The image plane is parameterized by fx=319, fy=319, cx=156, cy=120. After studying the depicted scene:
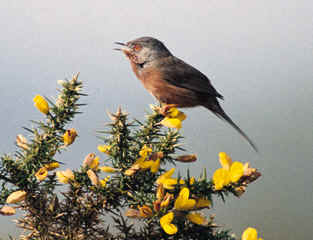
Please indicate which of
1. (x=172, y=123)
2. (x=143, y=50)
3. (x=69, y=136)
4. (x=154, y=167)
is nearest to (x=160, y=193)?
(x=154, y=167)

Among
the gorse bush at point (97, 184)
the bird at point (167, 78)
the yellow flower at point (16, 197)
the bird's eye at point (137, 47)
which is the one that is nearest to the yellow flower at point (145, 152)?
the gorse bush at point (97, 184)

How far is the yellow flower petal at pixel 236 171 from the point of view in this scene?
1.74 m

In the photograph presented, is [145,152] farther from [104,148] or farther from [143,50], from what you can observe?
[143,50]

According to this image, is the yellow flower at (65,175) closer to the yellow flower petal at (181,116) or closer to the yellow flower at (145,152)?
the yellow flower at (145,152)

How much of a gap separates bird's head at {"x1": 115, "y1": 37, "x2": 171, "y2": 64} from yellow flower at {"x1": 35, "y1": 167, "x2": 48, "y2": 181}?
2.60 m

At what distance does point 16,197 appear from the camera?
178 cm

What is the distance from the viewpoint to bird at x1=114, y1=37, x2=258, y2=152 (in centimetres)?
394

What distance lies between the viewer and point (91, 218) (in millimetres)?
1941

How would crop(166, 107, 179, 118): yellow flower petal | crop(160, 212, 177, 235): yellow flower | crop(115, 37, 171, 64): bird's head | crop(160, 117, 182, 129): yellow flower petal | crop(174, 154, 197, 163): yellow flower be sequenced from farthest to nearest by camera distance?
crop(115, 37, 171, 64): bird's head < crop(166, 107, 179, 118): yellow flower petal < crop(160, 117, 182, 129): yellow flower petal < crop(174, 154, 197, 163): yellow flower < crop(160, 212, 177, 235): yellow flower

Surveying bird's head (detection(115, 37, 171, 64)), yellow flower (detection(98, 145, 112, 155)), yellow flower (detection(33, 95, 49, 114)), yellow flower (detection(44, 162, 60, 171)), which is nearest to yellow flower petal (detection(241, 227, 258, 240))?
yellow flower (detection(98, 145, 112, 155))

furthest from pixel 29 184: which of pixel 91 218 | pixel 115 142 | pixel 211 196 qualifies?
pixel 211 196

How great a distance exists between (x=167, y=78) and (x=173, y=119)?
2.07 metres

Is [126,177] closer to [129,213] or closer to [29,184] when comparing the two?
[129,213]

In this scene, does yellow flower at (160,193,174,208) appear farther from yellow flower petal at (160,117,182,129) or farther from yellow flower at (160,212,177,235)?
yellow flower petal at (160,117,182,129)
